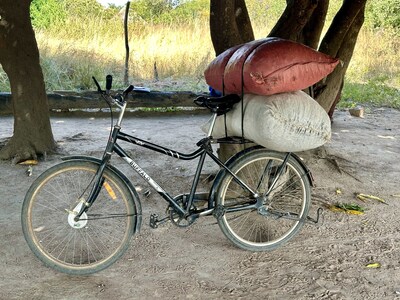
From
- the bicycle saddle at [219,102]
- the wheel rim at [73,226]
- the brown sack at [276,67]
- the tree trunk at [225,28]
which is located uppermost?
the tree trunk at [225,28]

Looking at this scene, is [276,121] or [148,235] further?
[148,235]

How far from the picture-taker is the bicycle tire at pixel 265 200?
3301 mm

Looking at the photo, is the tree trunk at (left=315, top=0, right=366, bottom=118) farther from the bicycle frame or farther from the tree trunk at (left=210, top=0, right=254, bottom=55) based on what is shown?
the bicycle frame

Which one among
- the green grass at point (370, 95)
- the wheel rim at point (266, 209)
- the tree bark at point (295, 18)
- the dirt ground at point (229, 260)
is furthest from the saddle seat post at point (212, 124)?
the green grass at point (370, 95)

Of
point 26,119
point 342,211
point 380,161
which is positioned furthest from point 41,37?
point 342,211

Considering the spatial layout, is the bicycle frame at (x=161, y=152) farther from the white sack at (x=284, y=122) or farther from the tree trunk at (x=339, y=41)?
the tree trunk at (x=339, y=41)

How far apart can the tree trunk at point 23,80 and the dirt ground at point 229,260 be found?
0.43 metres

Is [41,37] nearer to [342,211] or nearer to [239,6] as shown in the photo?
[239,6]

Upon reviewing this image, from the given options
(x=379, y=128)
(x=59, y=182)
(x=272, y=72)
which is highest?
(x=272, y=72)

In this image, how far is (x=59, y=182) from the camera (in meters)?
3.36

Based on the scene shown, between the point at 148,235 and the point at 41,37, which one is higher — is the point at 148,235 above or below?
below

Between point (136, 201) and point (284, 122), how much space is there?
1024 millimetres

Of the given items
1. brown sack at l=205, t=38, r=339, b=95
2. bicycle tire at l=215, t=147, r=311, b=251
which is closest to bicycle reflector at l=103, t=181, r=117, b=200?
bicycle tire at l=215, t=147, r=311, b=251

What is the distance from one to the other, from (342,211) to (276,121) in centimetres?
153
